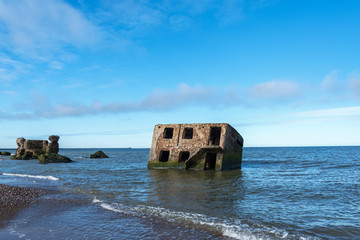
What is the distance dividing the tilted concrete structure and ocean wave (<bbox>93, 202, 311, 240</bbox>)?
1221 centimetres

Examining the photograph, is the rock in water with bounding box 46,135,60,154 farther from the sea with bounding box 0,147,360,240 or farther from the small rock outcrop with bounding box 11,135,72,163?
the sea with bounding box 0,147,360,240

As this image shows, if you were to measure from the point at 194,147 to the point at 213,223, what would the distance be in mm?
14104

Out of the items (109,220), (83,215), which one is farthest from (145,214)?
(83,215)

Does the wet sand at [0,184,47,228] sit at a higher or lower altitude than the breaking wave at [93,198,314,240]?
lower

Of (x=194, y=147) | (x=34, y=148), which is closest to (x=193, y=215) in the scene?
(x=194, y=147)

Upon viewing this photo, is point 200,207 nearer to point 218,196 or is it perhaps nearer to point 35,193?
point 218,196

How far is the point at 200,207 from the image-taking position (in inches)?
362

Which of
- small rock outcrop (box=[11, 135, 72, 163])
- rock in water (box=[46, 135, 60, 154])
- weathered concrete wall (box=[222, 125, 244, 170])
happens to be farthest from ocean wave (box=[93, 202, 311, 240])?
small rock outcrop (box=[11, 135, 72, 163])

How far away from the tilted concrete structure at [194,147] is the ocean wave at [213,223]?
12.2 m

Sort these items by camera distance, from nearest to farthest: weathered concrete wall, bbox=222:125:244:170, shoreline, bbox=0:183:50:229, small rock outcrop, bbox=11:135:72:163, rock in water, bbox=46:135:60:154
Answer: shoreline, bbox=0:183:50:229, weathered concrete wall, bbox=222:125:244:170, rock in water, bbox=46:135:60:154, small rock outcrop, bbox=11:135:72:163

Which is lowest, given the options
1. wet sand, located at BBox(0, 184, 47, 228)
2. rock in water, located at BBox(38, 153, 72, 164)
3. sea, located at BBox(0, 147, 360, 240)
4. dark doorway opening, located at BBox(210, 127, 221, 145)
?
rock in water, located at BBox(38, 153, 72, 164)

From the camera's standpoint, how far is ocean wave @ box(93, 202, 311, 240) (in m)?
6.39

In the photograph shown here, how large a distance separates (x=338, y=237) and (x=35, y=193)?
11279 millimetres

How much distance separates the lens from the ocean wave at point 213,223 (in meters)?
6.39
